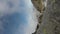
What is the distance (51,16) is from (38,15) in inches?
342

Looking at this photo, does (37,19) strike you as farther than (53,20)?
Yes

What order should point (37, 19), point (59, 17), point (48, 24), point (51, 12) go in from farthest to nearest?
1. point (37, 19)
2. point (48, 24)
3. point (51, 12)
4. point (59, 17)

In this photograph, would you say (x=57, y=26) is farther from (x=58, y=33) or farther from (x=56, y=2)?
(x=56, y=2)

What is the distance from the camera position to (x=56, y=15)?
3.61m

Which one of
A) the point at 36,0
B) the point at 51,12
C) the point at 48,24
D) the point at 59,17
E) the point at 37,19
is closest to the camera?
the point at 59,17

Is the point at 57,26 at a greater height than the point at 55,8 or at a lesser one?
lesser

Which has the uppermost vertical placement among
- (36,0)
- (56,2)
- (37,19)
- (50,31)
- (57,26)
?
(56,2)

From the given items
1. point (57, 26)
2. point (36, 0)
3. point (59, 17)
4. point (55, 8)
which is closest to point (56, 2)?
point (55, 8)

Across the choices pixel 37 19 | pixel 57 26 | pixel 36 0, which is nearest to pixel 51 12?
pixel 57 26

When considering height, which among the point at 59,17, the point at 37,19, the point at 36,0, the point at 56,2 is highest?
the point at 56,2

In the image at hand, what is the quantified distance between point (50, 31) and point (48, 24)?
8.6 inches

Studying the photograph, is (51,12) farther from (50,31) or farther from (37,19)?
(37,19)

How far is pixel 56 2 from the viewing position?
360 cm

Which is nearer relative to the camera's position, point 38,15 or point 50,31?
point 50,31
